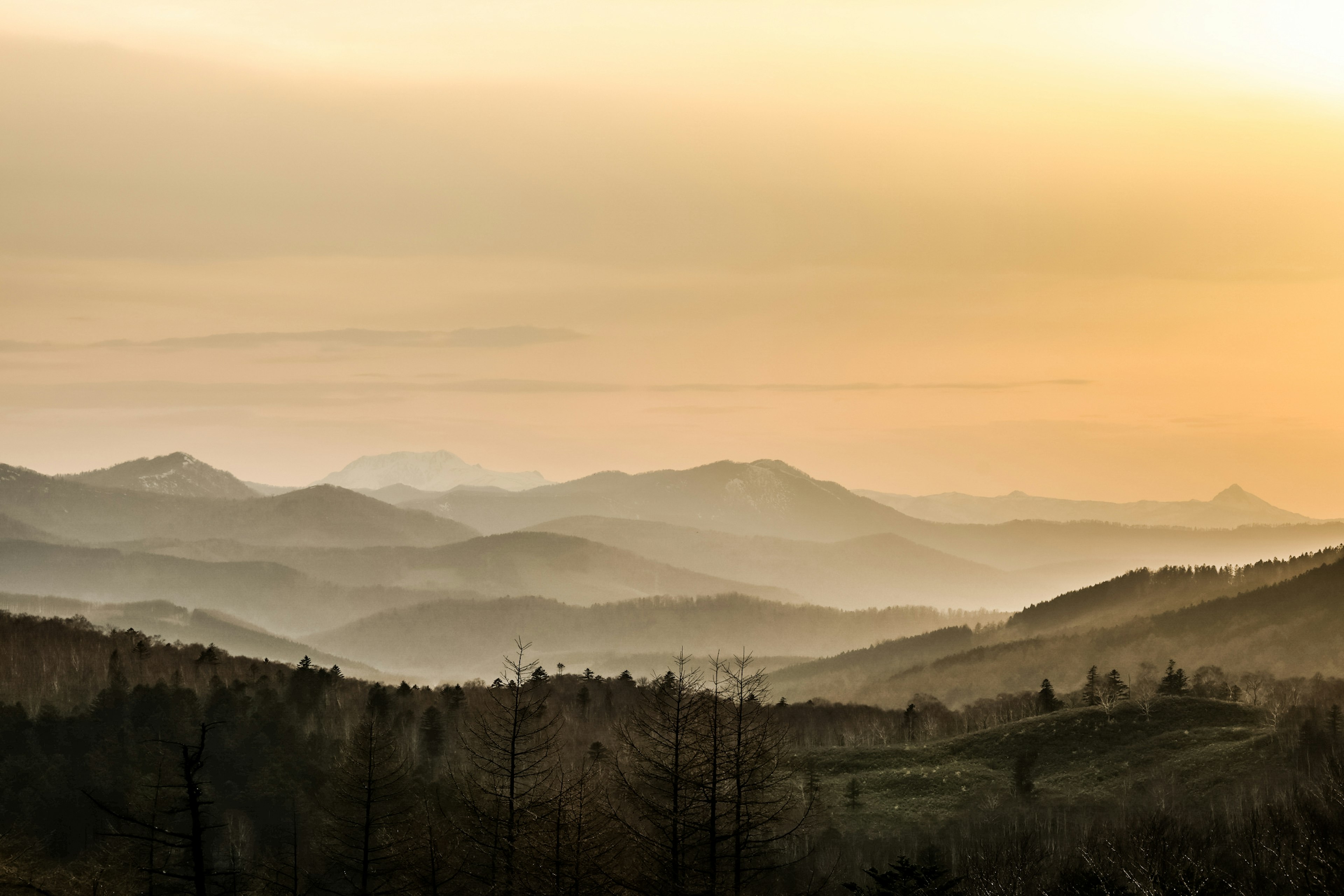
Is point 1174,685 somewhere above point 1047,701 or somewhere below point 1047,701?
above

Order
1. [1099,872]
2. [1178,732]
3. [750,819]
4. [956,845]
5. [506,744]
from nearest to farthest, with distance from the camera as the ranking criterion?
[750,819] < [1099,872] < [506,744] < [956,845] < [1178,732]

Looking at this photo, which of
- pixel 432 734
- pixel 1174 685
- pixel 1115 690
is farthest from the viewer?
pixel 432 734

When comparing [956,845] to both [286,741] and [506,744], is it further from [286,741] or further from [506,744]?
[286,741]

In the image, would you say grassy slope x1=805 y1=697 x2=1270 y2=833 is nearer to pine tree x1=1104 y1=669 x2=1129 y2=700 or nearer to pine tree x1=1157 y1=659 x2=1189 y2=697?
pine tree x1=1104 y1=669 x2=1129 y2=700

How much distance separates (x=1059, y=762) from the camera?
148m

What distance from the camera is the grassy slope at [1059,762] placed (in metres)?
136

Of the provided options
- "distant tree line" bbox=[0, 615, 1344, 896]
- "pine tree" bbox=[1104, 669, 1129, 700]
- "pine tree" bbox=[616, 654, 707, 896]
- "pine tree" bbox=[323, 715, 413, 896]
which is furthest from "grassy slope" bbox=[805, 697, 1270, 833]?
"pine tree" bbox=[616, 654, 707, 896]

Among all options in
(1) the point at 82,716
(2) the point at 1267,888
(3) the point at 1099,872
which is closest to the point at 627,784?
(3) the point at 1099,872

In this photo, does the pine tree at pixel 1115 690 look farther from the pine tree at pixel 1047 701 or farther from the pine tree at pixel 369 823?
the pine tree at pixel 369 823

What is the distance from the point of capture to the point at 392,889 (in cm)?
7419

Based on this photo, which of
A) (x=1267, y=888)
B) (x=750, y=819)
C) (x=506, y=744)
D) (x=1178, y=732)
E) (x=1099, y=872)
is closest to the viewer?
(x=750, y=819)

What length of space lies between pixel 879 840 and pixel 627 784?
274 feet

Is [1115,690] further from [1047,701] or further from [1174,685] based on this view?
[1047,701]

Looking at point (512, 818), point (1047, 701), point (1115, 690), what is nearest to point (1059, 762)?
point (1115, 690)
